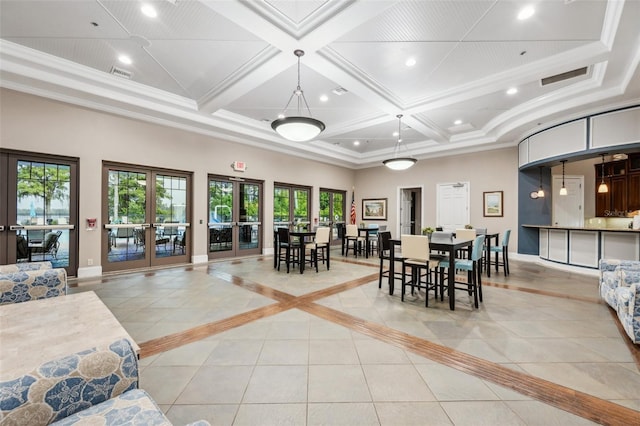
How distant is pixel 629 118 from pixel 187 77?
777 cm

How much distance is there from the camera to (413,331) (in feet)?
9.55

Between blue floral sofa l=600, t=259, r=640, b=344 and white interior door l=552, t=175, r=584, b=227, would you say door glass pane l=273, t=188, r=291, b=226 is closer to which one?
blue floral sofa l=600, t=259, r=640, b=344

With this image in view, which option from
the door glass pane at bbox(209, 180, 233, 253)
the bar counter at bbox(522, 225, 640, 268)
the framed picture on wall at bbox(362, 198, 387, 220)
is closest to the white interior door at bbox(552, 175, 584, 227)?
the bar counter at bbox(522, 225, 640, 268)

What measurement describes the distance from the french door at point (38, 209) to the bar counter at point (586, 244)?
991 centimetres

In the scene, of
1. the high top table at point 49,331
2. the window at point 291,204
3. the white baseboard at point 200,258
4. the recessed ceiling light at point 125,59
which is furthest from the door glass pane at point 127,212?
the high top table at point 49,331

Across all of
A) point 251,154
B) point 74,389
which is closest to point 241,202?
point 251,154

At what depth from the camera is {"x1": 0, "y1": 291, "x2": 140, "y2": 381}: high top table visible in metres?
1.22

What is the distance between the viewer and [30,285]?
2.32m

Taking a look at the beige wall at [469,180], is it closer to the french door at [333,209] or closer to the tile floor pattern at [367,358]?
the french door at [333,209]

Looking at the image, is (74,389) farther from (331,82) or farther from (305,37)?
(331,82)

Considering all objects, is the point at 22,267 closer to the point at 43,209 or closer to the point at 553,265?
the point at 43,209

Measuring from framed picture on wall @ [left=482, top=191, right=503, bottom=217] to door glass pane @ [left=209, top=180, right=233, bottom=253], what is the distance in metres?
7.42

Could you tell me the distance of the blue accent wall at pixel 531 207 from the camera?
277 inches

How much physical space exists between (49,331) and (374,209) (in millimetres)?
9891
